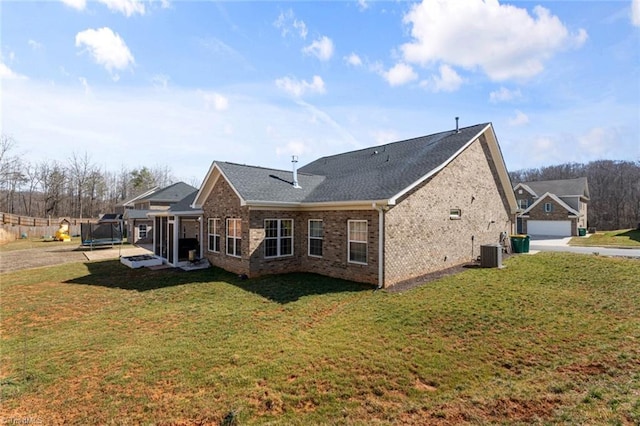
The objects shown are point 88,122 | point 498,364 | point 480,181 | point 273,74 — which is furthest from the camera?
point 480,181

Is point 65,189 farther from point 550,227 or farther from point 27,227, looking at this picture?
point 550,227

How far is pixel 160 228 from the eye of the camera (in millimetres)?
18234

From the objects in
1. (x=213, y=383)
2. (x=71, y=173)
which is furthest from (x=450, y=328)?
(x=71, y=173)

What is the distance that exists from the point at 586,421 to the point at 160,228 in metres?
19.5

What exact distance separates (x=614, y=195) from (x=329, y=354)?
75.9m

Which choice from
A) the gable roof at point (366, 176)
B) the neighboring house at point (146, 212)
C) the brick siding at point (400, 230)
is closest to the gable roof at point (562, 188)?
the gable roof at point (366, 176)

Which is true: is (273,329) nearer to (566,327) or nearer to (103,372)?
(103,372)

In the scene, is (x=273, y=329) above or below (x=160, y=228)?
below


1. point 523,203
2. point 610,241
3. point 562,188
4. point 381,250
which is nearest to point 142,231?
point 381,250

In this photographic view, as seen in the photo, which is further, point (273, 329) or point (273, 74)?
point (273, 74)

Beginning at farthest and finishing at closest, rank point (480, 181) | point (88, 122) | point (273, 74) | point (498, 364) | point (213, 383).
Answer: point (480, 181) < point (88, 122) < point (273, 74) < point (498, 364) < point (213, 383)

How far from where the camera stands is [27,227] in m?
35.3

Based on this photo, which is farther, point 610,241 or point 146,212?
point 146,212

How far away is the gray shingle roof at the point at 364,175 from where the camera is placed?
474 inches
